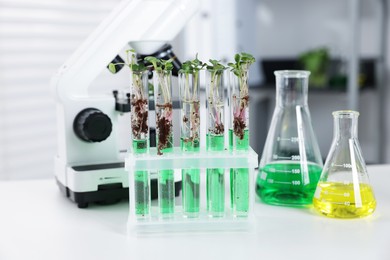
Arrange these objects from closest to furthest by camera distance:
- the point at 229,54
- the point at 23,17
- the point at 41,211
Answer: the point at 41,211 < the point at 23,17 < the point at 229,54

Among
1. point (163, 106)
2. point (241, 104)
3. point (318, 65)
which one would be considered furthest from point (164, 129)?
point (318, 65)

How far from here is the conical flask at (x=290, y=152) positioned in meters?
1.10

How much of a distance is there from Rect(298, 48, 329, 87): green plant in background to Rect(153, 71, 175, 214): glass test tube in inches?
104

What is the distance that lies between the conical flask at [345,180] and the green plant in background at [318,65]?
2.50 meters

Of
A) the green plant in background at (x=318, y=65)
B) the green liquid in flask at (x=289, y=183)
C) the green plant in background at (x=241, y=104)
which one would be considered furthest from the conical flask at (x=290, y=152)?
the green plant in background at (x=318, y=65)

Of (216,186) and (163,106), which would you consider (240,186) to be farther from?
(163,106)

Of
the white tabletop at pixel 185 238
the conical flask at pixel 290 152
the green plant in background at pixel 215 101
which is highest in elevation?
the green plant in background at pixel 215 101

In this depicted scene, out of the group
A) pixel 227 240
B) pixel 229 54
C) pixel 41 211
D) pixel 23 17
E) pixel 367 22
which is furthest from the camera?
pixel 367 22

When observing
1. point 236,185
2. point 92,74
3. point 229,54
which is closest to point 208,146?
point 236,185

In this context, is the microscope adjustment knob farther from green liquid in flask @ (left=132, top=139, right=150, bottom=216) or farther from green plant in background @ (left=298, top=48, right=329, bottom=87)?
green plant in background @ (left=298, top=48, right=329, bottom=87)

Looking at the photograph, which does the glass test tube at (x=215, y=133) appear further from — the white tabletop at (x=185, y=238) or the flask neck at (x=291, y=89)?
the flask neck at (x=291, y=89)

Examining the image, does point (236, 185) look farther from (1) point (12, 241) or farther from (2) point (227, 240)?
(1) point (12, 241)

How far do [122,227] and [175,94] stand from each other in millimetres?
298

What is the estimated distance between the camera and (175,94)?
115 cm
